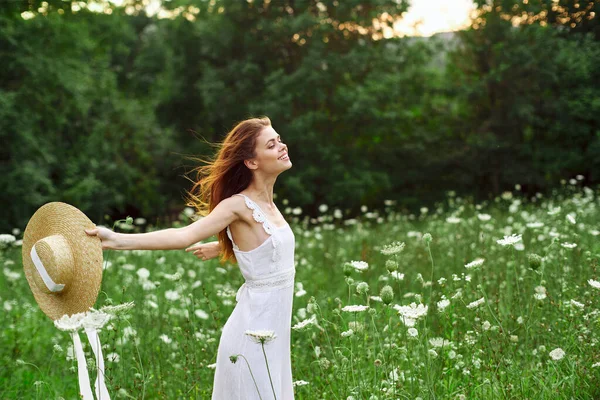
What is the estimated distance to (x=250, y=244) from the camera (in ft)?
9.78

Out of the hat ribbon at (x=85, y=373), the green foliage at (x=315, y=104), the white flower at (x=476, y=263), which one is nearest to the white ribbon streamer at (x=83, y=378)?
the hat ribbon at (x=85, y=373)

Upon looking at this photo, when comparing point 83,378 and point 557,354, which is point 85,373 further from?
point 557,354

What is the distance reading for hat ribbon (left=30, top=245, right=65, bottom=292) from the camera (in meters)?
2.66

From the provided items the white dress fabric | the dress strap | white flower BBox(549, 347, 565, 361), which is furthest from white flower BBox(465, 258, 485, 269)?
the dress strap

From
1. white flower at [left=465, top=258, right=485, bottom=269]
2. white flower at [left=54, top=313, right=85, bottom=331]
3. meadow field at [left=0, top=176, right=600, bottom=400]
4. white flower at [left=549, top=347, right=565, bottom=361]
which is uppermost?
white flower at [left=465, top=258, right=485, bottom=269]

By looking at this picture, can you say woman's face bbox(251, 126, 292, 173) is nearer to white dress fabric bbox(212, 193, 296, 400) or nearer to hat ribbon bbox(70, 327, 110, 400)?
white dress fabric bbox(212, 193, 296, 400)

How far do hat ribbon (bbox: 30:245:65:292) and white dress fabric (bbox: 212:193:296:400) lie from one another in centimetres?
74

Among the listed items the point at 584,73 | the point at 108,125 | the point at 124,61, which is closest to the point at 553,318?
the point at 584,73

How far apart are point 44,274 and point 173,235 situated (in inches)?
21.5

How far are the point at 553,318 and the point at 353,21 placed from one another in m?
18.2

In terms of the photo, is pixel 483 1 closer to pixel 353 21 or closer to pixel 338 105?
pixel 353 21

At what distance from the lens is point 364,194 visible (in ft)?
70.8

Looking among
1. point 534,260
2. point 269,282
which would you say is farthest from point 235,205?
point 534,260

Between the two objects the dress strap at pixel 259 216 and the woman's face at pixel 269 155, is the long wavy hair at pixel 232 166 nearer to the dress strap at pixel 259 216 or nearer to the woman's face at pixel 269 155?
the woman's face at pixel 269 155
